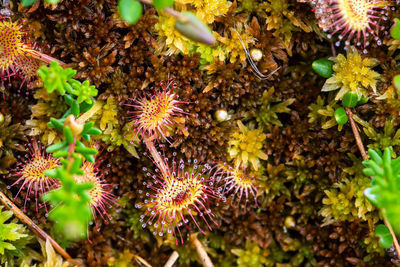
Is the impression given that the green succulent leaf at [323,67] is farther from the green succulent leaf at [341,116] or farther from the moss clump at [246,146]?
the moss clump at [246,146]

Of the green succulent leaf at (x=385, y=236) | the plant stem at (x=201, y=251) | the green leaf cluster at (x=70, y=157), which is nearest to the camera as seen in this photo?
the green leaf cluster at (x=70, y=157)

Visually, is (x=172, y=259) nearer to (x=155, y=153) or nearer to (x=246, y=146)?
(x=155, y=153)

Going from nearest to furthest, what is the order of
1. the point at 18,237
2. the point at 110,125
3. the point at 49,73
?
the point at 49,73 < the point at 18,237 < the point at 110,125

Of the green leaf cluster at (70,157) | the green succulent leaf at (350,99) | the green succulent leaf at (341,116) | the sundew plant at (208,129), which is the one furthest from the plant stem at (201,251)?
the green succulent leaf at (350,99)

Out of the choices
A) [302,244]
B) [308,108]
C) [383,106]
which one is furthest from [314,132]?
[302,244]

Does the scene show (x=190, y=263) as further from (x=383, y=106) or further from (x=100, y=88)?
(x=383, y=106)

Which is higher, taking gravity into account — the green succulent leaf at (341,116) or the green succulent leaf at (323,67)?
the green succulent leaf at (323,67)

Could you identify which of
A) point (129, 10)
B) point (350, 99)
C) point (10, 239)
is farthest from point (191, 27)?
point (10, 239)
